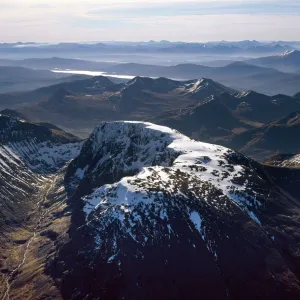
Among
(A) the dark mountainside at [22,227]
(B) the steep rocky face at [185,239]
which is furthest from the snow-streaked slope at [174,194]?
(A) the dark mountainside at [22,227]

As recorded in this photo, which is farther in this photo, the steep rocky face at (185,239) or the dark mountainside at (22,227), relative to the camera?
the dark mountainside at (22,227)

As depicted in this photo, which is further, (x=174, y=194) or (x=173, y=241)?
(x=174, y=194)

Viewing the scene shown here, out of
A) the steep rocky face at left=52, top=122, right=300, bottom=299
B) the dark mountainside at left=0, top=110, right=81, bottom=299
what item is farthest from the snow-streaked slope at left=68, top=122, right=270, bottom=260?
the dark mountainside at left=0, top=110, right=81, bottom=299

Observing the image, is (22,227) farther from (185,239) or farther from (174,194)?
(185,239)

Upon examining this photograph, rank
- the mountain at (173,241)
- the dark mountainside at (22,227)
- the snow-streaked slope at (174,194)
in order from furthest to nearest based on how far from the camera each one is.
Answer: the dark mountainside at (22,227)
the snow-streaked slope at (174,194)
the mountain at (173,241)

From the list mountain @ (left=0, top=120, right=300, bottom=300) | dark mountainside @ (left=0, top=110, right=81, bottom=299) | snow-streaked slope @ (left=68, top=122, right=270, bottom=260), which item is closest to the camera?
mountain @ (left=0, top=120, right=300, bottom=300)

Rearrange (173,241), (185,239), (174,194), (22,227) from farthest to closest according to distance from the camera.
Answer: (22,227), (174,194), (185,239), (173,241)

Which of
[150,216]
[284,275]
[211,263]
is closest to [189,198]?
[150,216]

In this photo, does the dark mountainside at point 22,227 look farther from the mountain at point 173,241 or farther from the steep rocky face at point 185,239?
the steep rocky face at point 185,239

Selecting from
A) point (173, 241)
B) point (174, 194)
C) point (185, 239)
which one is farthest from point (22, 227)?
point (185, 239)

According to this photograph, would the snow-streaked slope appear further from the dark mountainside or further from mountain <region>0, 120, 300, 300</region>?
the dark mountainside
